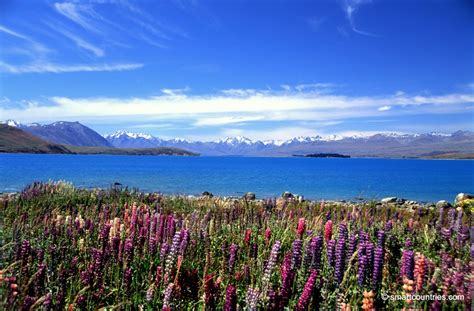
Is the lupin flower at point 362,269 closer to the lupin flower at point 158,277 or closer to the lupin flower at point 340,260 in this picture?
the lupin flower at point 340,260

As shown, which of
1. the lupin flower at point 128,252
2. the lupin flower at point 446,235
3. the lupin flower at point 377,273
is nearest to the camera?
the lupin flower at point 377,273

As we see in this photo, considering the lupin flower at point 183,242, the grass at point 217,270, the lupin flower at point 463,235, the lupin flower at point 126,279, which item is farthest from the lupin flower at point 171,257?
the lupin flower at point 463,235

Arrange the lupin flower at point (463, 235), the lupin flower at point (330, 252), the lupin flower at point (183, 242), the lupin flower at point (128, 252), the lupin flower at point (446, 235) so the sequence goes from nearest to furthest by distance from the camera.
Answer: the lupin flower at point (330, 252) < the lupin flower at point (128, 252) < the lupin flower at point (183, 242) < the lupin flower at point (463, 235) < the lupin flower at point (446, 235)

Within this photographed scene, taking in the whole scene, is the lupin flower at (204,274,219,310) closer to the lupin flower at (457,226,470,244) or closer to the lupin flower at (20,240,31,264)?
the lupin flower at (20,240,31,264)

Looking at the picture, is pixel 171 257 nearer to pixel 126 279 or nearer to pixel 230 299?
pixel 126 279

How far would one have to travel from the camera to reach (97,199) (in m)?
→ 17.4

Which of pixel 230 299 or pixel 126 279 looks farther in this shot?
pixel 126 279

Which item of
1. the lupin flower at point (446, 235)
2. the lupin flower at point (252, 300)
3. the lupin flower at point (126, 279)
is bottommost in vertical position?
the lupin flower at point (446, 235)

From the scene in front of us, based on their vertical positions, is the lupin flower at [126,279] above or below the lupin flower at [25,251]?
below

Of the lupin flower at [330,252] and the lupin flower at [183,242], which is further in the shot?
the lupin flower at [183,242]

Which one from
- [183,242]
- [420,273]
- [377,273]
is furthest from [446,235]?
[183,242]

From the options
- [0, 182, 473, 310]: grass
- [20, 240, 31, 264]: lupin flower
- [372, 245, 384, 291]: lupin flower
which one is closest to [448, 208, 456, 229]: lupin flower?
[0, 182, 473, 310]: grass

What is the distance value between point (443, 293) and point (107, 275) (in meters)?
5.13

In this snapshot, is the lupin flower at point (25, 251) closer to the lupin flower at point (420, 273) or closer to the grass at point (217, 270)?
the grass at point (217, 270)
